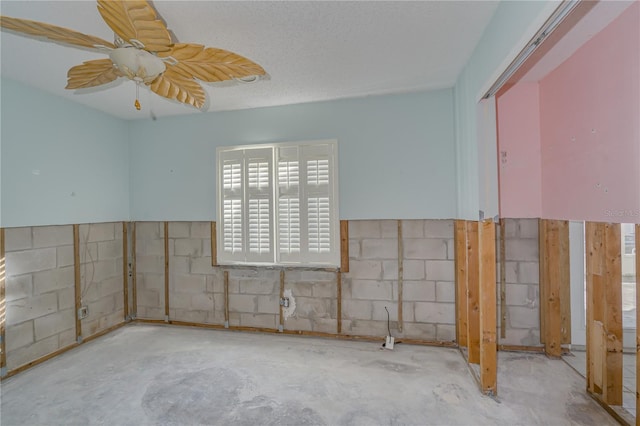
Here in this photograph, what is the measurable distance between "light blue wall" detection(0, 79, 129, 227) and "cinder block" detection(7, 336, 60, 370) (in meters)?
1.23

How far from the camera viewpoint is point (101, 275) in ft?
13.1

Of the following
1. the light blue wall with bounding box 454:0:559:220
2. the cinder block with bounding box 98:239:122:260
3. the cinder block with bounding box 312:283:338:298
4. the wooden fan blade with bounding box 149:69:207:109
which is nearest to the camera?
the light blue wall with bounding box 454:0:559:220

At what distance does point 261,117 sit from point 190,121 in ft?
3.33

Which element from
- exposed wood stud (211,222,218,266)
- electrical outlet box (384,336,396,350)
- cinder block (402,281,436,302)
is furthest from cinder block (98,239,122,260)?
cinder block (402,281,436,302)

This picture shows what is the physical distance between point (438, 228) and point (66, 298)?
13.9ft

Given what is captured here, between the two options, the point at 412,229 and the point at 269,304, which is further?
the point at 269,304

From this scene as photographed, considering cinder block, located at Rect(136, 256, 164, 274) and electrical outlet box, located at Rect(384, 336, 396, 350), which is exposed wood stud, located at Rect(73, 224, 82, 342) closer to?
cinder block, located at Rect(136, 256, 164, 274)

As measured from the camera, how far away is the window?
379cm

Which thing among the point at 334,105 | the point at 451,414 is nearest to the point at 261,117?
the point at 334,105

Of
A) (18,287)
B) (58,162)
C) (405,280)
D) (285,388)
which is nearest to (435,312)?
(405,280)

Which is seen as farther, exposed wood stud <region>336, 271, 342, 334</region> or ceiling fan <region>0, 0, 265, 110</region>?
exposed wood stud <region>336, 271, 342, 334</region>

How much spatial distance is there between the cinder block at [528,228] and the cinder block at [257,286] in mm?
2864

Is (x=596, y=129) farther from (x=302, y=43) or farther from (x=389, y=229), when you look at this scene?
(x=302, y=43)

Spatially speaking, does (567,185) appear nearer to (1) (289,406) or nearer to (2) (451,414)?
(2) (451,414)
